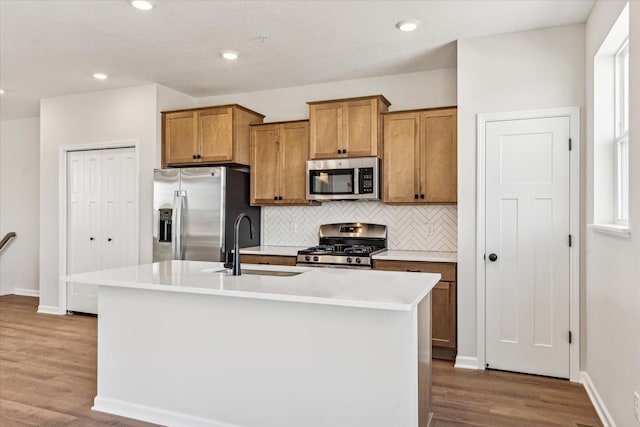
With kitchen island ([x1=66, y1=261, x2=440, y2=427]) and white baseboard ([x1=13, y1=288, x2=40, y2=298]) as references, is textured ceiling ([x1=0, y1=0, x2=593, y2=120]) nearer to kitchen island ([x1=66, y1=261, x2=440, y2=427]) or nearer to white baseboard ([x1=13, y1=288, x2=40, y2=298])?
kitchen island ([x1=66, y1=261, x2=440, y2=427])

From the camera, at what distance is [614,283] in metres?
2.51

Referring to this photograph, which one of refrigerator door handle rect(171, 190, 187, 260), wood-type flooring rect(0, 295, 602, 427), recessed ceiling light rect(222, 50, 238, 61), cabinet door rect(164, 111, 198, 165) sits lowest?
wood-type flooring rect(0, 295, 602, 427)

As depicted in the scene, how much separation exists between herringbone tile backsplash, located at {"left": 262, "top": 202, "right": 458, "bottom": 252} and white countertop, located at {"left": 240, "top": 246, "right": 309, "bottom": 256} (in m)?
0.21

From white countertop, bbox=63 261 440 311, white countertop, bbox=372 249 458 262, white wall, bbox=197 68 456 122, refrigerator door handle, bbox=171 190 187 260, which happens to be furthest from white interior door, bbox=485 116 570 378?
refrigerator door handle, bbox=171 190 187 260

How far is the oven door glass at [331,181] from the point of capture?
4.52 m

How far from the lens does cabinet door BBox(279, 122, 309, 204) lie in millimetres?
4816

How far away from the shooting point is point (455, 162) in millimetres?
4145

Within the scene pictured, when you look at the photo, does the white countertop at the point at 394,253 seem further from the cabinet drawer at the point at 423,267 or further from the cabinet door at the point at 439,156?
the cabinet door at the point at 439,156

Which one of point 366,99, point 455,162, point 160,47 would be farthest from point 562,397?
point 160,47

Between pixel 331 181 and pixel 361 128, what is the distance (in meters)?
0.62

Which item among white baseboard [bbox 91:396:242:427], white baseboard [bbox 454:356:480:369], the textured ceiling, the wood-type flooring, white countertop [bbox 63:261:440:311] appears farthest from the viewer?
white baseboard [bbox 454:356:480:369]

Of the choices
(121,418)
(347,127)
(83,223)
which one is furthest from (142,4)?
(83,223)

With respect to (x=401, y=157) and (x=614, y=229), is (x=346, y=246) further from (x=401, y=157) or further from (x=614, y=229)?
(x=614, y=229)

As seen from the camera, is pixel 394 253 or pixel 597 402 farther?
pixel 394 253
